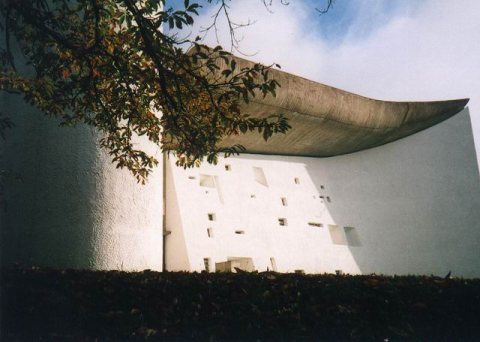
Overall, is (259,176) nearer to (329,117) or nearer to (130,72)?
(329,117)

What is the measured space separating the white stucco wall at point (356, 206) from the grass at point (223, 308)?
7058mm

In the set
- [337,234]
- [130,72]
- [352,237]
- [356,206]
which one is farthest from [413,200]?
[130,72]

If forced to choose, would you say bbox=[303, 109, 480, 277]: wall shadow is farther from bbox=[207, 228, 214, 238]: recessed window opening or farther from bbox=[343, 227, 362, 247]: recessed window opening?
bbox=[207, 228, 214, 238]: recessed window opening

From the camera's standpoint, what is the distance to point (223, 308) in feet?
12.5

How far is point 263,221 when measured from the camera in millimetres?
12312

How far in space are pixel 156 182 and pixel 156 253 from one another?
3.89 ft

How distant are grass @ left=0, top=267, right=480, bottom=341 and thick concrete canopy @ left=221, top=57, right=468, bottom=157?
6872 mm

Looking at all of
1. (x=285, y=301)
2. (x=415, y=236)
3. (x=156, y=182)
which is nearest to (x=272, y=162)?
(x=415, y=236)

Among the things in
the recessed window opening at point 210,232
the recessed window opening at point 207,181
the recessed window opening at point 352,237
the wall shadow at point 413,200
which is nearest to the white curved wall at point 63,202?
the recessed window opening at point 210,232

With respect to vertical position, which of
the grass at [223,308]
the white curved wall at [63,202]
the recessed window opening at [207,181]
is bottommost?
the grass at [223,308]

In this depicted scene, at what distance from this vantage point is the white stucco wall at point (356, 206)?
464 inches

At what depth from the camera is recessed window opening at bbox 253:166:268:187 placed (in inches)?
517

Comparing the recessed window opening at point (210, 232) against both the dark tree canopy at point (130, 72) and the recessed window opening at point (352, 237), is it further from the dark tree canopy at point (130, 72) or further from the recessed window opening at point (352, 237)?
the dark tree canopy at point (130, 72)

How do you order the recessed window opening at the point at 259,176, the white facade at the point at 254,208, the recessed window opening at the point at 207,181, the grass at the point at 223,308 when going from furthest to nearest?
the recessed window opening at the point at 259,176, the recessed window opening at the point at 207,181, the white facade at the point at 254,208, the grass at the point at 223,308
